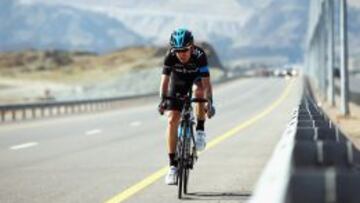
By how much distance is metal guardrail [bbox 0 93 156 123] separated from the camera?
38.7m

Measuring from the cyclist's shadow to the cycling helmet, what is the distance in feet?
5.46

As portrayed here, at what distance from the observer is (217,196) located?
37.1ft

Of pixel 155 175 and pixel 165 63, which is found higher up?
pixel 165 63

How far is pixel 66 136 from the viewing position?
84.4ft

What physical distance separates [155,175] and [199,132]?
2662 millimetres

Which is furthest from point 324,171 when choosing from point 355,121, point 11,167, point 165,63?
point 355,121

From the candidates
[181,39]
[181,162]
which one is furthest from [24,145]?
[181,39]

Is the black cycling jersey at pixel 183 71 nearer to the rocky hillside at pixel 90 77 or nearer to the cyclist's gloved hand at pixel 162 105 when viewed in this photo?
the cyclist's gloved hand at pixel 162 105

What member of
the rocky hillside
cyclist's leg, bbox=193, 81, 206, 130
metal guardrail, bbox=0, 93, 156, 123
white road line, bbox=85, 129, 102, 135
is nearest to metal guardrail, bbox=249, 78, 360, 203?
cyclist's leg, bbox=193, 81, 206, 130

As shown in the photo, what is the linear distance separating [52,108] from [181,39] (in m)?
39.1

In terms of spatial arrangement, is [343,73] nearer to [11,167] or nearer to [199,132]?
[11,167]

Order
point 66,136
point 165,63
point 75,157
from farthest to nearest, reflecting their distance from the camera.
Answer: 1. point 66,136
2. point 75,157
3. point 165,63

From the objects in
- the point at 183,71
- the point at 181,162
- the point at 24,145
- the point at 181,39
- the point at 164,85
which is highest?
the point at 181,39

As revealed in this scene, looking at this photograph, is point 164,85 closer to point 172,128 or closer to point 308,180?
point 172,128
